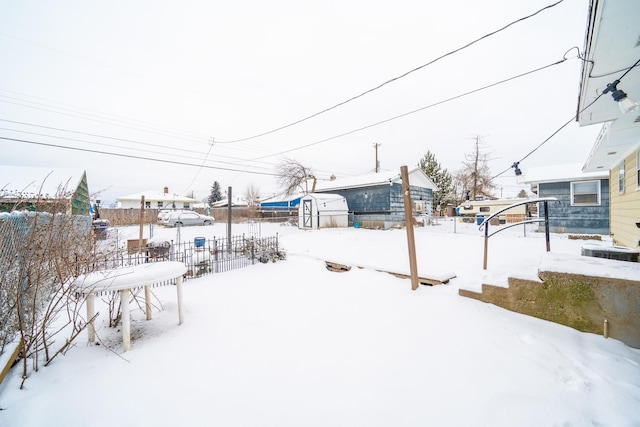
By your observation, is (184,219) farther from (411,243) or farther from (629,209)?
(629,209)

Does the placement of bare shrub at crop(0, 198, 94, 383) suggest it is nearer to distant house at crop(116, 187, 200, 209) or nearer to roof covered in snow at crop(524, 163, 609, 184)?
roof covered in snow at crop(524, 163, 609, 184)

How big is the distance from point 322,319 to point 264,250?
3789 mm

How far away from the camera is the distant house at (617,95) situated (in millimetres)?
2309

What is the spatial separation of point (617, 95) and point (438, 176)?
28100 millimetres

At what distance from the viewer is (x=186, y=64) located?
35.4ft

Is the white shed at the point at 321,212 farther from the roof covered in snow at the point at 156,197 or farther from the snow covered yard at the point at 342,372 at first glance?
the roof covered in snow at the point at 156,197

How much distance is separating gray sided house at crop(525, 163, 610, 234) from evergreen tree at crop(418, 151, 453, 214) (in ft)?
53.5

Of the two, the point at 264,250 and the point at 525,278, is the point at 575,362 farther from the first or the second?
the point at 264,250

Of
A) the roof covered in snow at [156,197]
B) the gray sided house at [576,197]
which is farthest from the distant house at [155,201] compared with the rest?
the gray sided house at [576,197]

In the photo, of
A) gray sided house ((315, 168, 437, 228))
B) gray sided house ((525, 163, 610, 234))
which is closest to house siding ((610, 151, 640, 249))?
gray sided house ((525, 163, 610, 234))

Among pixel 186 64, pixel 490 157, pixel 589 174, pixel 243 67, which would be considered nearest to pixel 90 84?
pixel 186 64

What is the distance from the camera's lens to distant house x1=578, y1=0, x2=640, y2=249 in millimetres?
2309

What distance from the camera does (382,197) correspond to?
16.4 metres

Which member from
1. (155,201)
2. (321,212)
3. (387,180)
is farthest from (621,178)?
(155,201)
